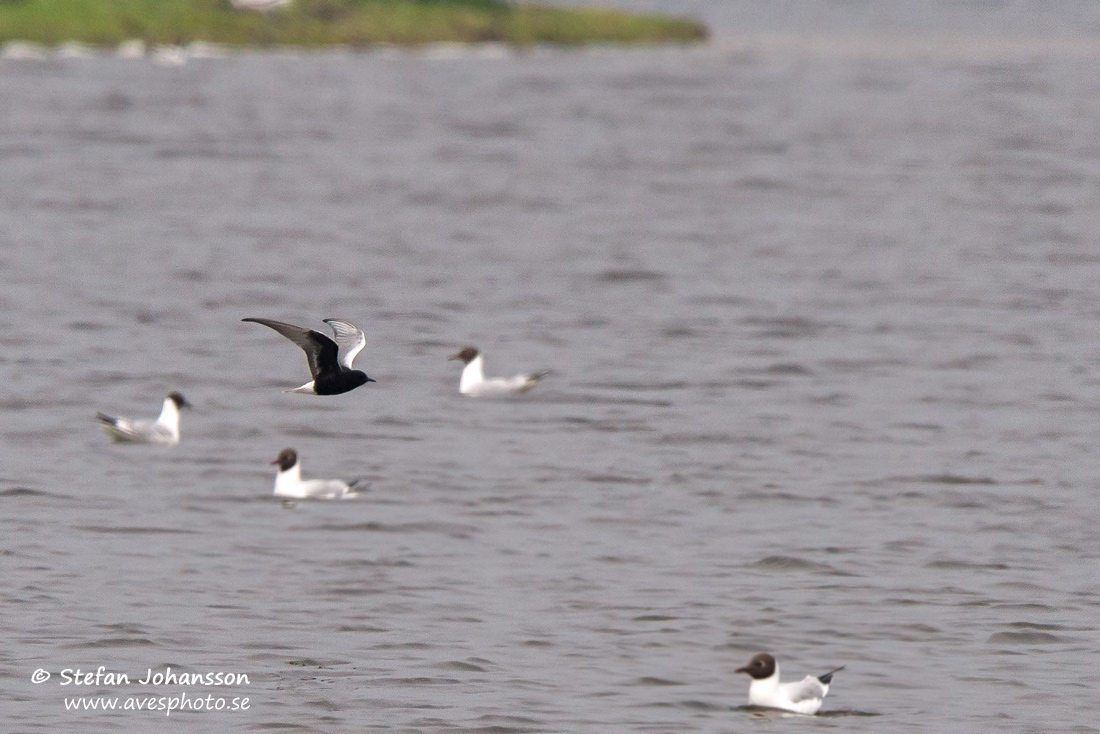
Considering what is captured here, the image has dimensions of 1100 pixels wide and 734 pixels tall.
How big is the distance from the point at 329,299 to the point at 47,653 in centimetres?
1775

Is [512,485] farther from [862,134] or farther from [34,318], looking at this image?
[862,134]

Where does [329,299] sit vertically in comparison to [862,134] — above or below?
below

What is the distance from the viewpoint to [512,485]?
21.0 m

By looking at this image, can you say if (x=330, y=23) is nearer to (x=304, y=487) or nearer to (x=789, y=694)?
(x=304, y=487)

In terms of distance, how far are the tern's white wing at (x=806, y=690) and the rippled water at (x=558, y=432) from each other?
238 millimetres

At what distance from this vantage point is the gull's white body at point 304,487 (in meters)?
20.2

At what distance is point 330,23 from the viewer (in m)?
83.2

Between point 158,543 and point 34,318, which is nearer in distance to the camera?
point 158,543

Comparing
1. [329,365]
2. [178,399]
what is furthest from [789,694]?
[178,399]

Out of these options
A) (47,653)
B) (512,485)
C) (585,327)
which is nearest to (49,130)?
(585,327)

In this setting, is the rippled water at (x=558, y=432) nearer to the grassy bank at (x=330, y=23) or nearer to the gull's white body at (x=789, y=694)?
the gull's white body at (x=789, y=694)

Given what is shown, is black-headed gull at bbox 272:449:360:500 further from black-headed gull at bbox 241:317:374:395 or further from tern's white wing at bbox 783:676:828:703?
tern's white wing at bbox 783:676:828:703

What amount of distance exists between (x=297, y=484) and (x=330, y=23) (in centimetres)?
6485

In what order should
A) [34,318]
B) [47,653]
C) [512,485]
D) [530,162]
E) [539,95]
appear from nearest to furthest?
1. [47,653]
2. [512,485]
3. [34,318]
4. [530,162]
5. [539,95]
